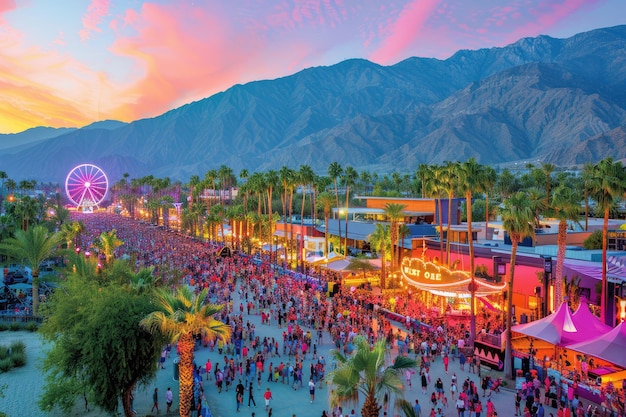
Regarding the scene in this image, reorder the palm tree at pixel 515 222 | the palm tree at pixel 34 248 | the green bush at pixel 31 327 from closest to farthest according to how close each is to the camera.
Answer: the palm tree at pixel 515 222
the green bush at pixel 31 327
the palm tree at pixel 34 248

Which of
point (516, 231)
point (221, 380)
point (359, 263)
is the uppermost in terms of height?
point (516, 231)

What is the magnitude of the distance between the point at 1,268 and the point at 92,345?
38.3 metres

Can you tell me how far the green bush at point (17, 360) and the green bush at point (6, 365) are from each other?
0.16m

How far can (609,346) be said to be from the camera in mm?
18750

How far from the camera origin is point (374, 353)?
38.0ft

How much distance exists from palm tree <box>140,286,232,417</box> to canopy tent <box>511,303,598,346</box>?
45.9ft

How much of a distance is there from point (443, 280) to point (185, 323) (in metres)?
18.8

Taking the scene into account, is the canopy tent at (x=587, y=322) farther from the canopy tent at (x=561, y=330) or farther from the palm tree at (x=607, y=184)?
the palm tree at (x=607, y=184)

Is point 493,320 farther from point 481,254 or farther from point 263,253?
point 263,253

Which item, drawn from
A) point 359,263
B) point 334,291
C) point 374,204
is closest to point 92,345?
point 334,291

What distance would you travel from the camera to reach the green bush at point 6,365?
911 inches

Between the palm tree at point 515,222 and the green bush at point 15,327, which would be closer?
the palm tree at point 515,222

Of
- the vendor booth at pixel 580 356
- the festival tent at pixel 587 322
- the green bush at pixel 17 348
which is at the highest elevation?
the festival tent at pixel 587 322

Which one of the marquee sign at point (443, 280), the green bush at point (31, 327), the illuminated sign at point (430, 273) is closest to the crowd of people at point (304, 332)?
the marquee sign at point (443, 280)
